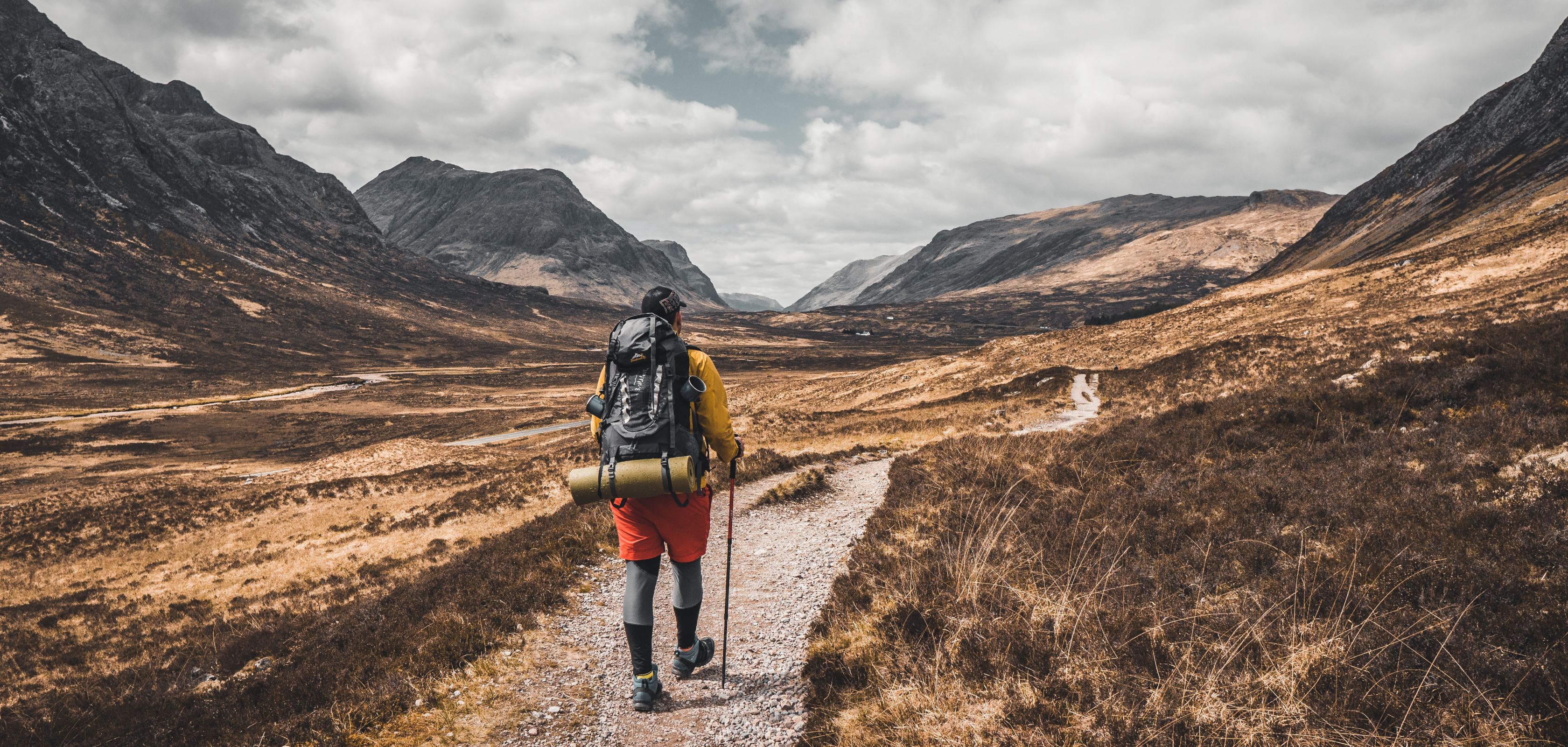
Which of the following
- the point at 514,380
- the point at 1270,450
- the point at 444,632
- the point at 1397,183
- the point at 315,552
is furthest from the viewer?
the point at 1397,183

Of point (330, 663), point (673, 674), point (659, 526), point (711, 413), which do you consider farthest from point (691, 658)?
point (330, 663)

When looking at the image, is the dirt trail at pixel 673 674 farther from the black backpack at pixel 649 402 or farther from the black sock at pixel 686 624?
the black backpack at pixel 649 402

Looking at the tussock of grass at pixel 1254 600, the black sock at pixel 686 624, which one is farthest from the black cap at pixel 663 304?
the tussock of grass at pixel 1254 600

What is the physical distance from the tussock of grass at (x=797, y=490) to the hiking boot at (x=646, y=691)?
26.8 feet

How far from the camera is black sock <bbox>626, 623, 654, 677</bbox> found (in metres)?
6.10

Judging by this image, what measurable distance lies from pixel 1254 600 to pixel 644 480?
534cm

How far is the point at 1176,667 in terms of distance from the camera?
4273 mm

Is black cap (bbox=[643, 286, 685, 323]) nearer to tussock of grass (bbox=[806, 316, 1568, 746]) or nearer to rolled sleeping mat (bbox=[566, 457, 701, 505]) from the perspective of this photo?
rolled sleeping mat (bbox=[566, 457, 701, 505])

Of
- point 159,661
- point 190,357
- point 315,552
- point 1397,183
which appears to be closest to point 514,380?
point 190,357

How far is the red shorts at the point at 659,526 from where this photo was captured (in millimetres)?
6055

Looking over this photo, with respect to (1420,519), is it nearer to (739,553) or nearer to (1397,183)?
(739,553)

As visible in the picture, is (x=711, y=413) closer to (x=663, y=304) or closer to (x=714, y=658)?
(x=663, y=304)

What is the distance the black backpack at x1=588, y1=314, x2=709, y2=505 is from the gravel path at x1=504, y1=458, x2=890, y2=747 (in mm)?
2064

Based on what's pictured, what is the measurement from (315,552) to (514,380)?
339 feet
